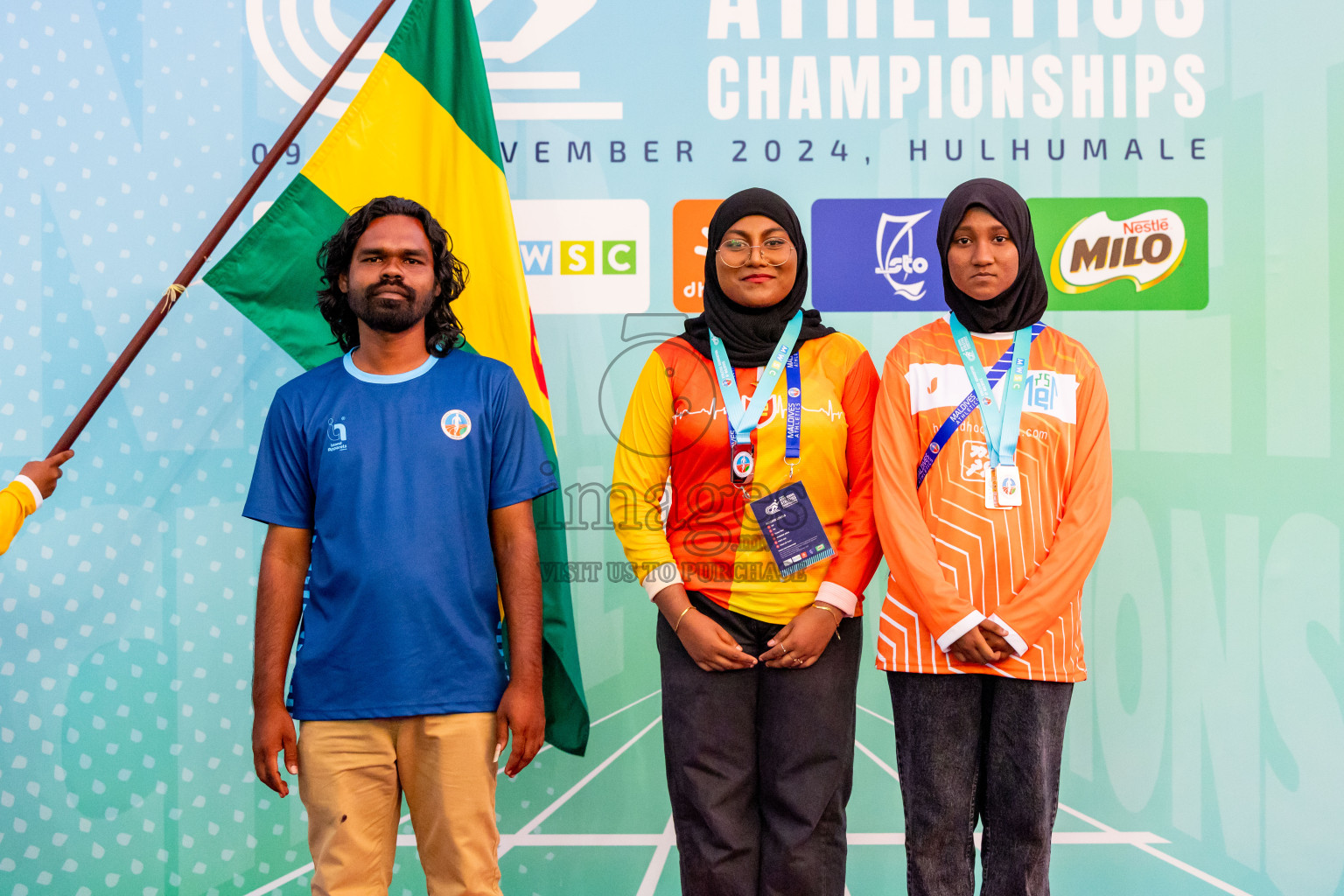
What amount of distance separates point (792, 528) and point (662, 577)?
0.30 m

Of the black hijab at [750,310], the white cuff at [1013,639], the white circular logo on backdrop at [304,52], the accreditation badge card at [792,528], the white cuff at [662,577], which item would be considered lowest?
the white cuff at [1013,639]

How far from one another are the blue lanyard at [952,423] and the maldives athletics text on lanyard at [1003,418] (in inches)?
0.6

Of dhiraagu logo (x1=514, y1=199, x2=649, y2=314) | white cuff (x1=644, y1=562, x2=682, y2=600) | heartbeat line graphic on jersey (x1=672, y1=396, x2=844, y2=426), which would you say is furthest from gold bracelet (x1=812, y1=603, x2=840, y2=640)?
dhiraagu logo (x1=514, y1=199, x2=649, y2=314)

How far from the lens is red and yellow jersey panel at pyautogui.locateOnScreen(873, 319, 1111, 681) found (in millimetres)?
1825

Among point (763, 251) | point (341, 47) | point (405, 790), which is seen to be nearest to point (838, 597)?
point (763, 251)

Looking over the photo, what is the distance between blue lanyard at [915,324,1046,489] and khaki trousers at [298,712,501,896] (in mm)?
1058

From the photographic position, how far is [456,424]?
1876 mm

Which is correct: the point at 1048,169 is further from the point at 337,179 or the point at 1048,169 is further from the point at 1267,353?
the point at 337,179

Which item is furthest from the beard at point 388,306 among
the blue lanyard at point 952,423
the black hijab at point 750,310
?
the blue lanyard at point 952,423

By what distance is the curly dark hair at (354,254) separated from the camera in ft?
6.63

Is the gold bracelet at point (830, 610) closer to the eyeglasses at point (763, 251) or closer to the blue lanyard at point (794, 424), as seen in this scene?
the blue lanyard at point (794, 424)

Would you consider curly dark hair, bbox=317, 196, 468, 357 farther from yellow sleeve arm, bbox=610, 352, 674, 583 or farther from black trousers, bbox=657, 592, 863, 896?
black trousers, bbox=657, 592, 863, 896

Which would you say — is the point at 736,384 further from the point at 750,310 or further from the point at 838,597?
the point at 838,597

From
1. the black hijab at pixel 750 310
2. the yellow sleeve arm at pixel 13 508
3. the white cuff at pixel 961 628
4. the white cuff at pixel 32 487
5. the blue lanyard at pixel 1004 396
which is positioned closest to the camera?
the white cuff at pixel 961 628
